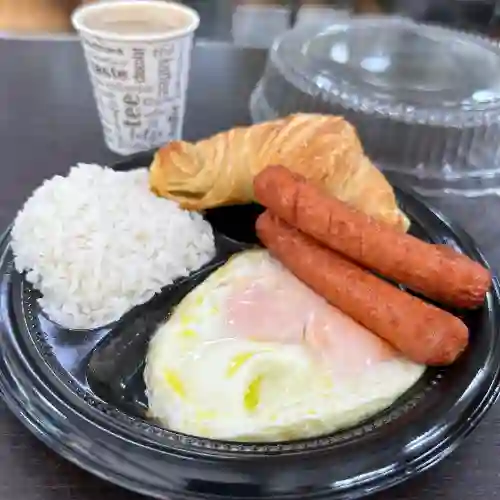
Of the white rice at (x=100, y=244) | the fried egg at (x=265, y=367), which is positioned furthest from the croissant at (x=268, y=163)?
the fried egg at (x=265, y=367)

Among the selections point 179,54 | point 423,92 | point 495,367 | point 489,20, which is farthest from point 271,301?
point 489,20

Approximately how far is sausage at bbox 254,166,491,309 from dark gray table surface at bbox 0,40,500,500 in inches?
5.5

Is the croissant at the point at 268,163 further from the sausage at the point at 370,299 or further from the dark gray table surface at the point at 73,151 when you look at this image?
the dark gray table surface at the point at 73,151

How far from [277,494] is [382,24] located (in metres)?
1.02

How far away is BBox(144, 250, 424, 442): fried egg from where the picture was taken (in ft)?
2.14

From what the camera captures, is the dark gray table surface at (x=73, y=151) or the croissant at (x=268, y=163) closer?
the dark gray table surface at (x=73, y=151)

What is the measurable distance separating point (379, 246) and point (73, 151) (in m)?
0.59

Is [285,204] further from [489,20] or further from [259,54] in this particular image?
[489,20]

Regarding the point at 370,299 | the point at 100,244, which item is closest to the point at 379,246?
the point at 370,299

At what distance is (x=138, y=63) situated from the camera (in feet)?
3.28

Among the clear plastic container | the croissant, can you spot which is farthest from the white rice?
the clear plastic container

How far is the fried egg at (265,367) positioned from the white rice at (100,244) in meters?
0.06

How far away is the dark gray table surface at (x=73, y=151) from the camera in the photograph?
0.66 meters

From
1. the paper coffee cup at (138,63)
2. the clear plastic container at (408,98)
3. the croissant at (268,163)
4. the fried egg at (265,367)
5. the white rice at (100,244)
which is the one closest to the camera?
the fried egg at (265,367)
